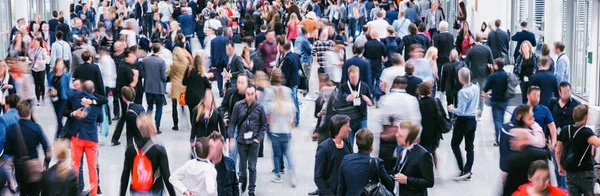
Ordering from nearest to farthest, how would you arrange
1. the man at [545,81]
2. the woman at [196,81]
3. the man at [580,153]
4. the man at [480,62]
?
the man at [580,153] → the man at [545,81] → the woman at [196,81] → the man at [480,62]

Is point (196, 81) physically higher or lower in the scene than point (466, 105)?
higher

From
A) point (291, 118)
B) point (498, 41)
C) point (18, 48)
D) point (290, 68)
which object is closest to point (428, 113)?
point (291, 118)

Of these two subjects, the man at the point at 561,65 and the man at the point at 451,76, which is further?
the man at the point at 451,76

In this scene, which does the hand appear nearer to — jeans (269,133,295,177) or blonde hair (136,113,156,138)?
blonde hair (136,113,156,138)

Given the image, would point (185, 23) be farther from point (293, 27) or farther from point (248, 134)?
point (248, 134)

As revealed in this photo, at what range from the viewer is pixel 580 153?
11.4m

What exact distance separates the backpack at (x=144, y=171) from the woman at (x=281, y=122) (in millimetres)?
3201

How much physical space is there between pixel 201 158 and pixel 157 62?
777cm

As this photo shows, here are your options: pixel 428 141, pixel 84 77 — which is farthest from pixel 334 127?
pixel 84 77

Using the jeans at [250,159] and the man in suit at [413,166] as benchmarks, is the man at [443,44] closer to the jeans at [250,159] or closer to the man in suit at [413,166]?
the jeans at [250,159]

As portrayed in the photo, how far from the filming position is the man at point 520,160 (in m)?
10.6

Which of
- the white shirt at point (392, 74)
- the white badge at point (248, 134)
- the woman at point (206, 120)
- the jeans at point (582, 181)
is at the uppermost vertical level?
the white shirt at point (392, 74)

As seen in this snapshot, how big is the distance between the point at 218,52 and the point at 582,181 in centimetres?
1089

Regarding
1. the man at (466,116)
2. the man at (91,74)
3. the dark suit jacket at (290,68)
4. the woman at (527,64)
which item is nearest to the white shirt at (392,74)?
the dark suit jacket at (290,68)
